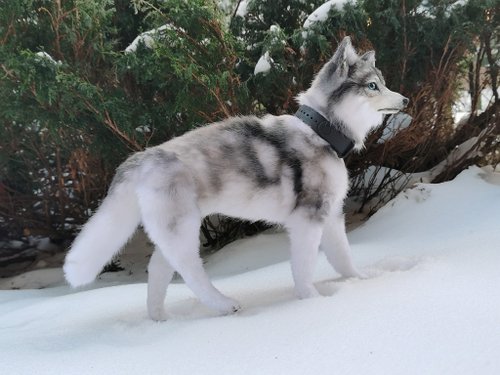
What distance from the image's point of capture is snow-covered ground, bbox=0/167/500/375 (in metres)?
2.01

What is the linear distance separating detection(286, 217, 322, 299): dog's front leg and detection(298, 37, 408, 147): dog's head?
563 millimetres

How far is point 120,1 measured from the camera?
495cm

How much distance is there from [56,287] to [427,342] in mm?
3519

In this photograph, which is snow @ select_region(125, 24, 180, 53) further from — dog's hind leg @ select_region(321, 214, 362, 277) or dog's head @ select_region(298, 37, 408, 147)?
dog's hind leg @ select_region(321, 214, 362, 277)

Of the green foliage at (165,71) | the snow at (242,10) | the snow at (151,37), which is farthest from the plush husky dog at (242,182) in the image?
the snow at (242,10)

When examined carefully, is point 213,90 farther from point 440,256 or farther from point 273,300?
point 440,256

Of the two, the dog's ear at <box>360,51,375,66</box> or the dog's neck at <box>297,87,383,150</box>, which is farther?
the dog's ear at <box>360,51,375,66</box>

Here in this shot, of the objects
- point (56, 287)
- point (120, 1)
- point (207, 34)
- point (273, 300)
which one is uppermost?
point (120, 1)

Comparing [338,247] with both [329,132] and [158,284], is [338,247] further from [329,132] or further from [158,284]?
[158,284]

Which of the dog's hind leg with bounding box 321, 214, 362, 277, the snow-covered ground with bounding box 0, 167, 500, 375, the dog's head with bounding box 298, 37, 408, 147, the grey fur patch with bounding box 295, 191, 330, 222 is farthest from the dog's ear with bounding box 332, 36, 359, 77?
the snow-covered ground with bounding box 0, 167, 500, 375

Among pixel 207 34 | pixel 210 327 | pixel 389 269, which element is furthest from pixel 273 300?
pixel 207 34

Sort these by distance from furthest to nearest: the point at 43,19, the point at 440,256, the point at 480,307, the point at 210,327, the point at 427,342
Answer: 1. the point at 43,19
2. the point at 440,256
3. the point at 210,327
4. the point at 480,307
5. the point at 427,342

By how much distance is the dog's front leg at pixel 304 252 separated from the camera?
276cm

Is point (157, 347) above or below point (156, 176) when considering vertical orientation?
below
